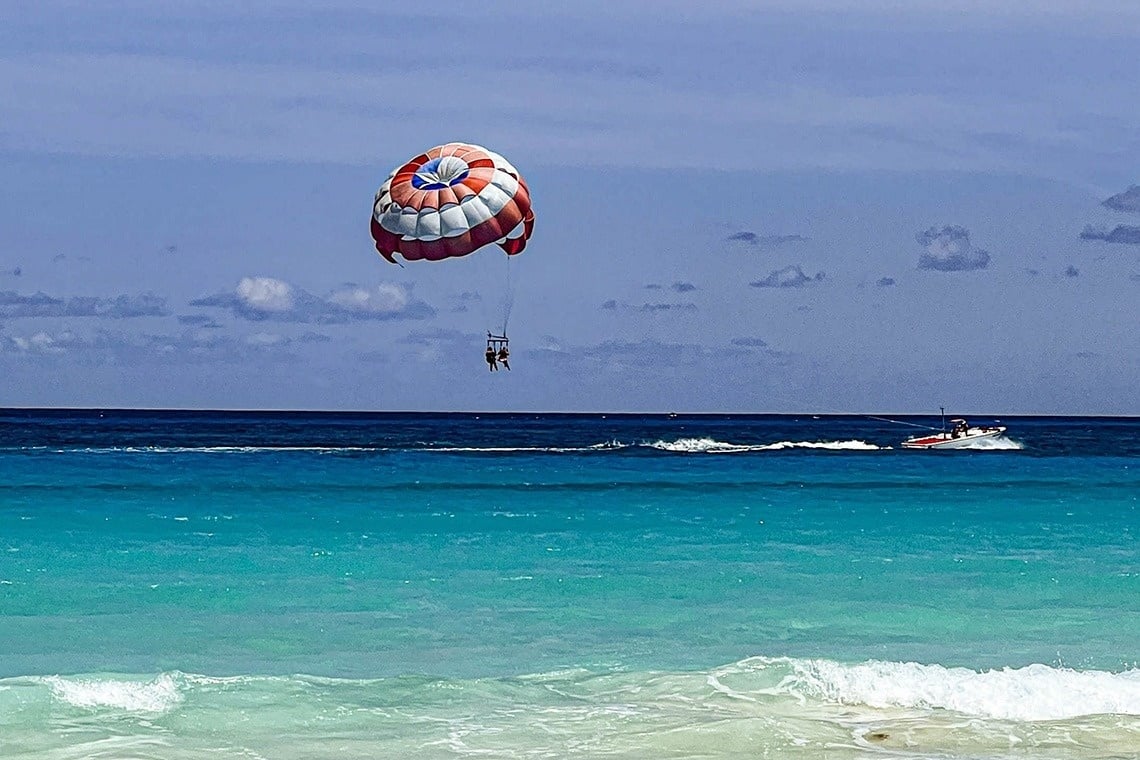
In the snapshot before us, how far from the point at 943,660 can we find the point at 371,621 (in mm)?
6027

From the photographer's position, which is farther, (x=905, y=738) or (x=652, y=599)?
(x=652, y=599)

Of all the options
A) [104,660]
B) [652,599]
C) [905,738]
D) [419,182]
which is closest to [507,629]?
[652,599]

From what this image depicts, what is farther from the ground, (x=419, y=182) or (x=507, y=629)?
(x=419, y=182)

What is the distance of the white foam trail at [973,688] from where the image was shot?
11266 millimetres

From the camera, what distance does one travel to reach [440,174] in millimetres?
22766

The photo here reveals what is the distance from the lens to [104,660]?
1346cm

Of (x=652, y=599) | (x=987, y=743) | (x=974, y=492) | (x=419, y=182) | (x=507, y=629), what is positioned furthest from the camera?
(x=974, y=492)

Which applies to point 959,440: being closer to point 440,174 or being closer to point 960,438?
point 960,438

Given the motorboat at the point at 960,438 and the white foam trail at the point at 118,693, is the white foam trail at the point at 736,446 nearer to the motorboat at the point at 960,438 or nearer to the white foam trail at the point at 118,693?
the motorboat at the point at 960,438

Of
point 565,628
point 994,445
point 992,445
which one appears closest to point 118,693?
point 565,628

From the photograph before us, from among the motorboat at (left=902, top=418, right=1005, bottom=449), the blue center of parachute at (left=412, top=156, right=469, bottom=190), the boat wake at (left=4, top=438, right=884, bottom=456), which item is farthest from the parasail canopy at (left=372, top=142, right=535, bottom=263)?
the motorboat at (left=902, top=418, right=1005, bottom=449)

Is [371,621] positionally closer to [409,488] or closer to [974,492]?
[409,488]

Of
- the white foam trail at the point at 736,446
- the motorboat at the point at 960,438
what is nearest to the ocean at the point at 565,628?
the white foam trail at the point at 736,446

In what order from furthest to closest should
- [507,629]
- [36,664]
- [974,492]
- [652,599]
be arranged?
[974,492], [652,599], [507,629], [36,664]
